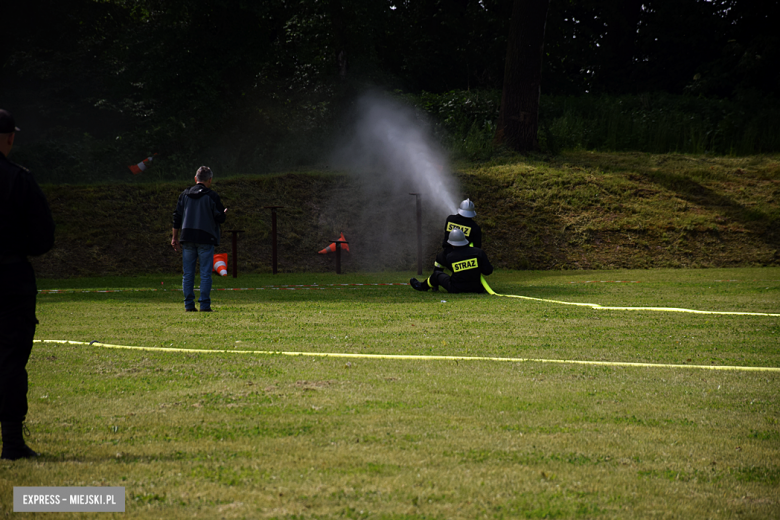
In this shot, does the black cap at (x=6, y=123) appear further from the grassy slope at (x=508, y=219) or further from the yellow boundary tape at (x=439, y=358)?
the grassy slope at (x=508, y=219)

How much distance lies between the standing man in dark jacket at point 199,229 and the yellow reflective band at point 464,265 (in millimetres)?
4446

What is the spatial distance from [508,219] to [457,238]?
9390 mm

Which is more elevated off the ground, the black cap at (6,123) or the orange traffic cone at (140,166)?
the orange traffic cone at (140,166)

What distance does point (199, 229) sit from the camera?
1027 cm

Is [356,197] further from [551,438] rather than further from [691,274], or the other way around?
[551,438]

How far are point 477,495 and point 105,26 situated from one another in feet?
106

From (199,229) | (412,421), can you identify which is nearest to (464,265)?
(199,229)

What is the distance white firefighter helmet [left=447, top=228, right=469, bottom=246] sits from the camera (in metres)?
12.6

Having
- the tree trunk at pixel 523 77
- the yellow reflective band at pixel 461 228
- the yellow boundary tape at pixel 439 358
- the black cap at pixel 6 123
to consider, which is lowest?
the yellow boundary tape at pixel 439 358

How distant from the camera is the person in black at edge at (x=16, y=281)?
382cm

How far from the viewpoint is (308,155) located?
27.7 m

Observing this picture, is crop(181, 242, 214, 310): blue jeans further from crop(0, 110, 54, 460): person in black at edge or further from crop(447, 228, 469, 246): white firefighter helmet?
crop(0, 110, 54, 460): person in black at edge

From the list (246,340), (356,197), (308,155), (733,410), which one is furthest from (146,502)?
(308,155)

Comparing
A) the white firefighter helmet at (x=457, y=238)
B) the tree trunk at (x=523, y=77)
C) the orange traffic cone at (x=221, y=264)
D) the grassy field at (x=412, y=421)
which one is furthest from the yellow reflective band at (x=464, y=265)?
the tree trunk at (x=523, y=77)
